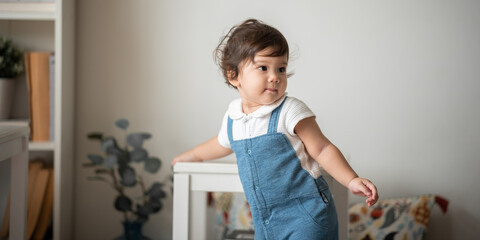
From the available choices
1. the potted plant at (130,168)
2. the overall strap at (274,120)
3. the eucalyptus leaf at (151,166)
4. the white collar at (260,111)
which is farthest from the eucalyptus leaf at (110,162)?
the overall strap at (274,120)

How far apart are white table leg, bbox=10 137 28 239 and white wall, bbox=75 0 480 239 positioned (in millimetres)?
615

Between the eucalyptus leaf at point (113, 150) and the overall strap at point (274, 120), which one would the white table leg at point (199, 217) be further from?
the eucalyptus leaf at point (113, 150)

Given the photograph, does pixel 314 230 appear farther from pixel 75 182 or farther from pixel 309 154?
pixel 75 182

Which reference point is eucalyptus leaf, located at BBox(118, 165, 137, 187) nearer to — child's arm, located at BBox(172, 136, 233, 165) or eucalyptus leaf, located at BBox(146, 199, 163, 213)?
eucalyptus leaf, located at BBox(146, 199, 163, 213)

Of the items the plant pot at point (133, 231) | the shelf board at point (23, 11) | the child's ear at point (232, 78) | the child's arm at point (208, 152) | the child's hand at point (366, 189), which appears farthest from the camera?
the plant pot at point (133, 231)

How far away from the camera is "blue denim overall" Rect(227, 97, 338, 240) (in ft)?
3.35

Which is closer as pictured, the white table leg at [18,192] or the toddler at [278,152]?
the toddler at [278,152]

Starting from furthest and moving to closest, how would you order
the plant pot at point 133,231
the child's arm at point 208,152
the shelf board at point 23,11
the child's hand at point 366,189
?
the plant pot at point 133,231, the shelf board at point 23,11, the child's arm at point 208,152, the child's hand at point 366,189

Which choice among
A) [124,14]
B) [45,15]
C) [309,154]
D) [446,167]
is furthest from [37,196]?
[446,167]

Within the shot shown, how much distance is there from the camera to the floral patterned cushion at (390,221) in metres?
1.66

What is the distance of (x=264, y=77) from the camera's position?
1.01m

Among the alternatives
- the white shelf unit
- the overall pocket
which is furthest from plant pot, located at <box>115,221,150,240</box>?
the overall pocket

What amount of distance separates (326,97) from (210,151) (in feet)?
2.43

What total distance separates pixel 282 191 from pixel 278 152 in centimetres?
9
